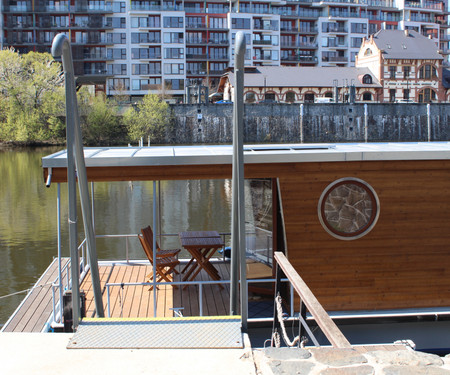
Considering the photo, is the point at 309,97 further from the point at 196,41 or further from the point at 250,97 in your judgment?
the point at 196,41

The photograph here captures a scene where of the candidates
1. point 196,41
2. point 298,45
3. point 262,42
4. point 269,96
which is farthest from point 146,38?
point 298,45

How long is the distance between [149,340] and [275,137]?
4920 centimetres

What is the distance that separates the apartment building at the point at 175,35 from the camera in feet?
195

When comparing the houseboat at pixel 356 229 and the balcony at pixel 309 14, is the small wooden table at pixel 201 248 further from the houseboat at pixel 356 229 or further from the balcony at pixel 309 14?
the balcony at pixel 309 14

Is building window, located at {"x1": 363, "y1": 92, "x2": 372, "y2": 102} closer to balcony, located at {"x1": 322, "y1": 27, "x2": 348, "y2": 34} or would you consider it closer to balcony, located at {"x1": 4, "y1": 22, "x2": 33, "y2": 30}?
balcony, located at {"x1": 322, "y1": 27, "x2": 348, "y2": 34}

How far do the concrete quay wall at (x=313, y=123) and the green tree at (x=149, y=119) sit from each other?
91 cm

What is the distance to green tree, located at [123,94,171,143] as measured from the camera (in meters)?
47.8

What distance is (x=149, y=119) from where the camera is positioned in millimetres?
48750

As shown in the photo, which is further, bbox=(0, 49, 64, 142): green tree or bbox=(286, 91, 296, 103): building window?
bbox=(286, 91, 296, 103): building window

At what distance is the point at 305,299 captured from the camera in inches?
141

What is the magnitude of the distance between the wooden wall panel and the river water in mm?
6298

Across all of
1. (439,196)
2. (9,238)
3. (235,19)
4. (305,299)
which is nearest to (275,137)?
(235,19)

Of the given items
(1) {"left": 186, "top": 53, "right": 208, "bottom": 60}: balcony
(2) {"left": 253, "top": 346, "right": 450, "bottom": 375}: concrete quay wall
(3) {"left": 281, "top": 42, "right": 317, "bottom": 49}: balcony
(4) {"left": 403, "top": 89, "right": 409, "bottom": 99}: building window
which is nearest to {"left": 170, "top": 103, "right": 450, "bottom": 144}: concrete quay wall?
(4) {"left": 403, "top": 89, "right": 409, "bottom": 99}: building window

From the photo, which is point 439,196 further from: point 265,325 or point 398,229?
point 265,325
